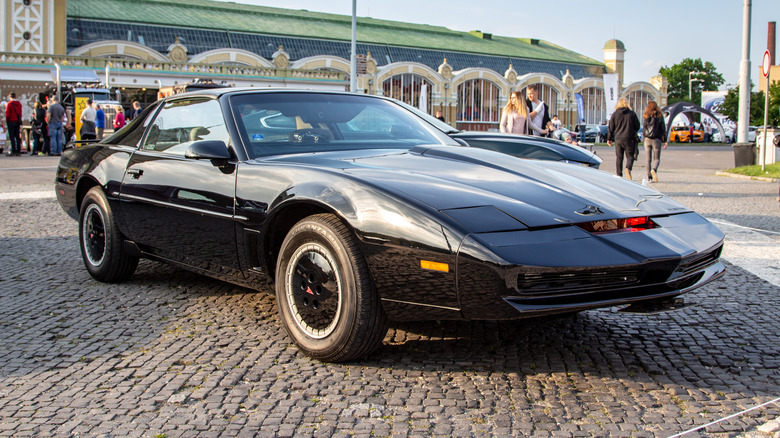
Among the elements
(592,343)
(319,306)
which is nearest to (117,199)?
(319,306)

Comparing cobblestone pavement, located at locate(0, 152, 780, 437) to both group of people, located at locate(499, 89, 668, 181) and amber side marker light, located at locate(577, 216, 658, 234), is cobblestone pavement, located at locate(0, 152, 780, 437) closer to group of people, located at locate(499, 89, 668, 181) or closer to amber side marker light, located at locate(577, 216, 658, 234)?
amber side marker light, located at locate(577, 216, 658, 234)

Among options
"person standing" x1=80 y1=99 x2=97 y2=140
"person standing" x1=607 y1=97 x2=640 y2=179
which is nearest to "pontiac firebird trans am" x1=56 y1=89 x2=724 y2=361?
"person standing" x1=607 y1=97 x2=640 y2=179

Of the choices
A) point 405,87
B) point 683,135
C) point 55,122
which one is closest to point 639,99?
point 683,135

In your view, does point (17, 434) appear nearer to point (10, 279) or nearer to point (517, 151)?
point (10, 279)

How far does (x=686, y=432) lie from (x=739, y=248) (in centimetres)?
477

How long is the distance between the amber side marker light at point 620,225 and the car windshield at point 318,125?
1443 mm

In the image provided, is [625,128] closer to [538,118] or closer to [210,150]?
[538,118]

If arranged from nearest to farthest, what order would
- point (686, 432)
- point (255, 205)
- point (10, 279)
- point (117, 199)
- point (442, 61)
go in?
1. point (686, 432)
2. point (255, 205)
3. point (117, 199)
4. point (10, 279)
5. point (442, 61)

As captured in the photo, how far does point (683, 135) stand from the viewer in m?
56.8

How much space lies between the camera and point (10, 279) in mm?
5500

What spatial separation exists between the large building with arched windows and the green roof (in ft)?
0.43

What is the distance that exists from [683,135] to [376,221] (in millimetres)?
58398

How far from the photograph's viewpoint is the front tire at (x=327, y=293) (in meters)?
3.22

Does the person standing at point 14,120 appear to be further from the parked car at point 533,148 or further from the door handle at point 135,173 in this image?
the door handle at point 135,173
